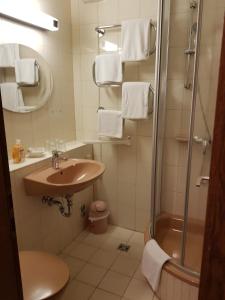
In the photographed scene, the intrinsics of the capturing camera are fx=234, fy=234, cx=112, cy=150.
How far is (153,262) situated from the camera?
1.62 m

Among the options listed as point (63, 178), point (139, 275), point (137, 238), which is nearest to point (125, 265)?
point (139, 275)

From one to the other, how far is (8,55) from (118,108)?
104 cm

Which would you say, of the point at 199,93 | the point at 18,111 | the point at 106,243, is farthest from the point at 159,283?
the point at 18,111

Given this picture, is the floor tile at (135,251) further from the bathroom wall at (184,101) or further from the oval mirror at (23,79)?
the oval mirror at (23,79)

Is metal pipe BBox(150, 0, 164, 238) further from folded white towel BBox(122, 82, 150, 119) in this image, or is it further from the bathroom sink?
the bathroom sink

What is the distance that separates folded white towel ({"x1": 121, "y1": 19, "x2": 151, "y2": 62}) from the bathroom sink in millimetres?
962

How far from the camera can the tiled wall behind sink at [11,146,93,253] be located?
1.64 meters

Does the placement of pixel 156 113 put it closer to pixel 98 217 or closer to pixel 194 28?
pixel 194 28

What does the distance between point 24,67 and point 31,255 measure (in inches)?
Answer: 52.9

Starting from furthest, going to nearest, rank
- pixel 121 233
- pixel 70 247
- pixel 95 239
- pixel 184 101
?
pixel 121 233 → pixel 95 239 → pixel 70 247 → pixel 184 101

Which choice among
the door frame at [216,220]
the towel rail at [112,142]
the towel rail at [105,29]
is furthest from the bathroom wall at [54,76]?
the door frame at [216,220]

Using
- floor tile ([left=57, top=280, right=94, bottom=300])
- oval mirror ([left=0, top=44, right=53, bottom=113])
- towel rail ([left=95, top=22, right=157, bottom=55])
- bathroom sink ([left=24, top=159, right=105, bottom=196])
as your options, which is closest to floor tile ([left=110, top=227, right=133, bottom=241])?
floor tile ([left=57, top=280, right=94, bottom=300])

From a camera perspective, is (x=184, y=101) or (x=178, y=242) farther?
(x=178, y=242)

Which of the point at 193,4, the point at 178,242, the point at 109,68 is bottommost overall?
the point at 178,242
